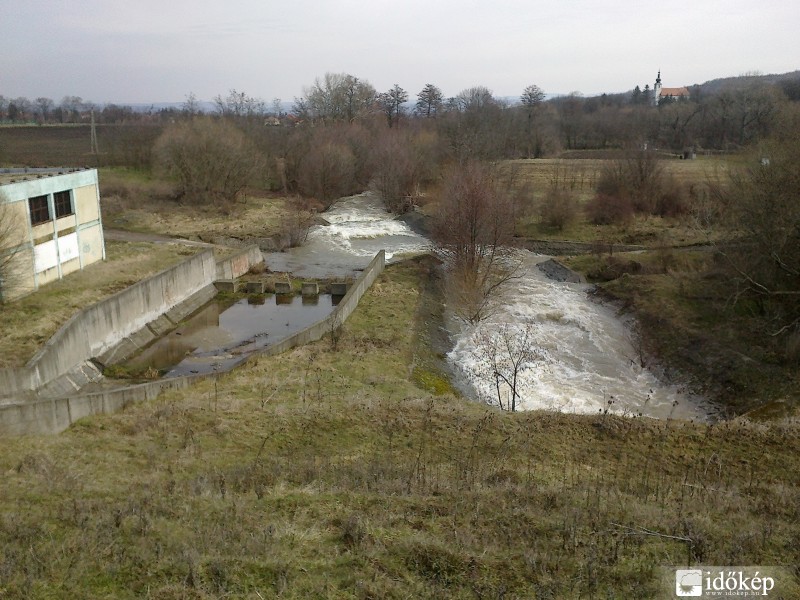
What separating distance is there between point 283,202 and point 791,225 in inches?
1557

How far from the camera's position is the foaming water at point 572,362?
64.1 ft

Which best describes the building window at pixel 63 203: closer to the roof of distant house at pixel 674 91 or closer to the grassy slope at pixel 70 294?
the grassy slope at pixel 70 294

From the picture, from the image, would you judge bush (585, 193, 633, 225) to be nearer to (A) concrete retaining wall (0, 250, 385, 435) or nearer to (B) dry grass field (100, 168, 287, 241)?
(B) dry grass field (100, 168, 287, 241)

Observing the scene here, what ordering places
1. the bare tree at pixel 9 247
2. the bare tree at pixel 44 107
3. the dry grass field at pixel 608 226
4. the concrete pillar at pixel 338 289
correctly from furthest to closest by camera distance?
1. the bare tree at pixel 44 107
2. the dry grass field at pixel 608 226
3. the concrete pillar at pixel 338 289
4. the bare tree at pixel 9 247

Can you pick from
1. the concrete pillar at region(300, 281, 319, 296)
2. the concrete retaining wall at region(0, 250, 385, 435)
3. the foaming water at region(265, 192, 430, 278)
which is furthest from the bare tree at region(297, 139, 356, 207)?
the concrete retaining wall at region(0, 250, 385, 435)

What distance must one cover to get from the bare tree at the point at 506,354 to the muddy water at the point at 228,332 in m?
7.36

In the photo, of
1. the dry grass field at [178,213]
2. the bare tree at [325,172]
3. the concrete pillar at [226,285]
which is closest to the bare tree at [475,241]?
the concrete pillar at [226,285]

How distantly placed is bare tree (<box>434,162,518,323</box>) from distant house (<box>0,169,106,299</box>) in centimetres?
1530

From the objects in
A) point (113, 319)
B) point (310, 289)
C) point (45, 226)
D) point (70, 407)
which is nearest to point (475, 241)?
point (310, 289)

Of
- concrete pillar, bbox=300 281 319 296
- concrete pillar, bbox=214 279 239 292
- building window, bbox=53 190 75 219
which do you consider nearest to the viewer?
building window, bbox=53 190 75 219

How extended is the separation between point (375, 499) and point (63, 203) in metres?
20.8

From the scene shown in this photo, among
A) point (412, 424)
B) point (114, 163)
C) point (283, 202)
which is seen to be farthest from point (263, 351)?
point (114, 163)

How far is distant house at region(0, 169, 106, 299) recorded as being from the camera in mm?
21078

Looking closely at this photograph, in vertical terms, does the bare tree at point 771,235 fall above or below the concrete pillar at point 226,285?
above
